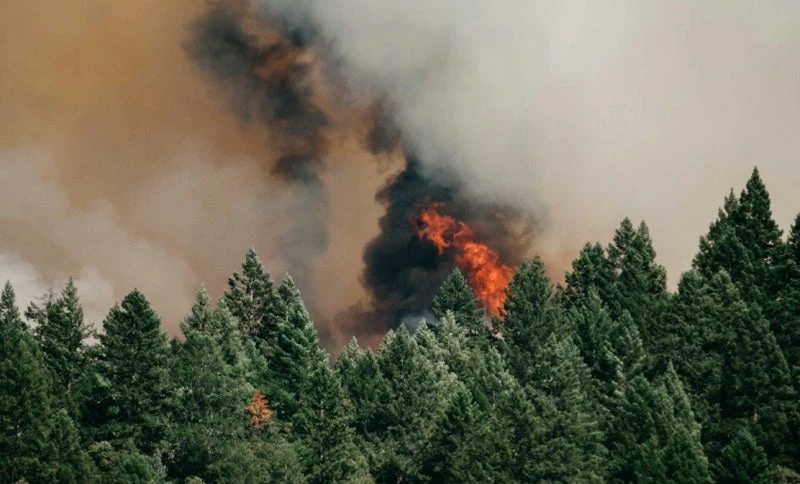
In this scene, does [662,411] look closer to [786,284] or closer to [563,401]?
[563,401]

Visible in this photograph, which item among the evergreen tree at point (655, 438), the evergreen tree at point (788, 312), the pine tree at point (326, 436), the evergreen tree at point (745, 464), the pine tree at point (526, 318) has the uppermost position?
the pine tree at point (526, 318)

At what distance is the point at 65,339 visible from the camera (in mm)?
Answer: 132375

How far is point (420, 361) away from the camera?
122875 mm

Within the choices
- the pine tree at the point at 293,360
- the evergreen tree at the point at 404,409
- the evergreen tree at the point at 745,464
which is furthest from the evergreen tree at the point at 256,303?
the evergreen tree at the point at 745,464

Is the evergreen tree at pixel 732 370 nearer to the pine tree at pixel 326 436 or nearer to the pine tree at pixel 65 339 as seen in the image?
the pine tree at pixel 326 436

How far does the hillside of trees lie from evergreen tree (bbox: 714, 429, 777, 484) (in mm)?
173

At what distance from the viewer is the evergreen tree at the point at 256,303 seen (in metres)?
162

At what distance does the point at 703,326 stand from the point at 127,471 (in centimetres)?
6155

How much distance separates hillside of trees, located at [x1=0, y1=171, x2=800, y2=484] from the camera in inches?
3981

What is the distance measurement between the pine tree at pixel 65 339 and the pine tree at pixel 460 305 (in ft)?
198

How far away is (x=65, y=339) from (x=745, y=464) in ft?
270

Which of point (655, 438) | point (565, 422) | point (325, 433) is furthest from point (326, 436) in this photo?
point (655, 438)

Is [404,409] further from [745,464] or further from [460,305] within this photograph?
[460,305]

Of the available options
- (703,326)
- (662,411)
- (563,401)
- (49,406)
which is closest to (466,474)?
(563,401)
